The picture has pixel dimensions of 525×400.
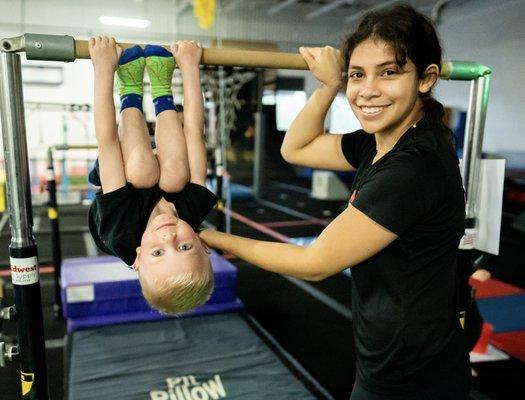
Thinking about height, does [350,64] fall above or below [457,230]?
above

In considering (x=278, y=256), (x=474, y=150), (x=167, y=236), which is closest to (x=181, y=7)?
(x=474, y=150)

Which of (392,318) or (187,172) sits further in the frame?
(187,172)

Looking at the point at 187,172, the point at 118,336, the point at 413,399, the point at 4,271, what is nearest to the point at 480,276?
the point at 413,399

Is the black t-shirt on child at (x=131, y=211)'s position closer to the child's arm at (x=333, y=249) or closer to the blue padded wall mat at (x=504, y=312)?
the child's arm at (x=333, y=249)

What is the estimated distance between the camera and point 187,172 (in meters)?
1.75

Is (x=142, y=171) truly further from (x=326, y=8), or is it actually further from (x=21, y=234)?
(x=326, y=8)

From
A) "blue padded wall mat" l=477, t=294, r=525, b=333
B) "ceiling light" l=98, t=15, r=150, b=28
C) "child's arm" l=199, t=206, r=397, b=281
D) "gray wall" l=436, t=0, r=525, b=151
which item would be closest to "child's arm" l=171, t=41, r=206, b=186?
"child's arm" l=199, t=206, r=397, b=281

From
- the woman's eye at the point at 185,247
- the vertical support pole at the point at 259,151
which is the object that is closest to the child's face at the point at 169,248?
the woman's eye at the point at 185,247

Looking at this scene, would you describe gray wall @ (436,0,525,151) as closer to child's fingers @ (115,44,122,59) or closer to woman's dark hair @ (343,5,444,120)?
woman's dark hair @ (343,5,444,120)

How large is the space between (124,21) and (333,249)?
994 centimetres

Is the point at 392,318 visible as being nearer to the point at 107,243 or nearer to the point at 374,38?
the point at 374,38

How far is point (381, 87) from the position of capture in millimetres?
1195

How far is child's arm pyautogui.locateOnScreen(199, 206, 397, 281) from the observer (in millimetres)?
1110

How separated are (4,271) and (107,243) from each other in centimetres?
382
